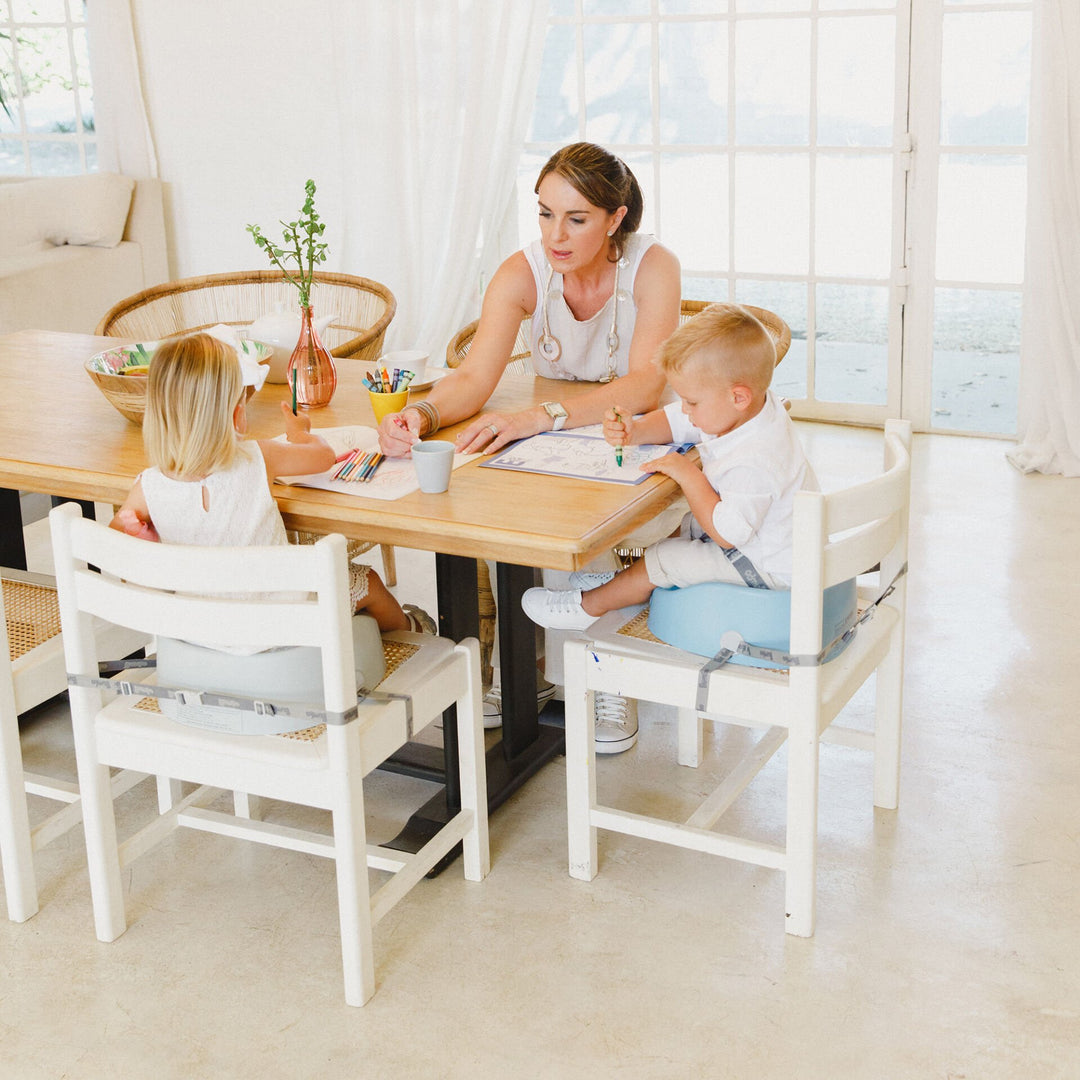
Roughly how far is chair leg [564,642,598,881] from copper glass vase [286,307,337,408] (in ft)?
2.34

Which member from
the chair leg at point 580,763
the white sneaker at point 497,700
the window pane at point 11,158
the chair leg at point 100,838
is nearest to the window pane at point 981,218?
the white sneaker at point 497,700

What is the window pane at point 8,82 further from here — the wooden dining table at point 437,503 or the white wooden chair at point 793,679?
the white wooden chair at point 793,679

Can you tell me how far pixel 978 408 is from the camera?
458 centimetres

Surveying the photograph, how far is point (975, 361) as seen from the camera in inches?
180

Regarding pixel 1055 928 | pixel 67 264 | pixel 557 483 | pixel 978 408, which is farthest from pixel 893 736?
pixel 67 264

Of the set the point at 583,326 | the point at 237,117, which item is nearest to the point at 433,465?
the point at 583,326

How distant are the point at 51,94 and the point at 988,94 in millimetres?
3711

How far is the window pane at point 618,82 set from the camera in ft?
15.4

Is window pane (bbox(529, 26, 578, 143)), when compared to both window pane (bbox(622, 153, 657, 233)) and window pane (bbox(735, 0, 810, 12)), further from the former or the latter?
window pane (bbox(735, 0, 810, 12))

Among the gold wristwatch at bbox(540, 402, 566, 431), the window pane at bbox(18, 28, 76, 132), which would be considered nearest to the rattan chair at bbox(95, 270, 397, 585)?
the gold wristwatch at bbox(540, 402, 566, 431)

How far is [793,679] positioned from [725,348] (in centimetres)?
49

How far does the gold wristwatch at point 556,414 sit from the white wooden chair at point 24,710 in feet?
2.62

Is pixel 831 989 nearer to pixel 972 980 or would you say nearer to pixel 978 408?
pixel 972 980

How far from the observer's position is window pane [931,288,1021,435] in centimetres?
446
